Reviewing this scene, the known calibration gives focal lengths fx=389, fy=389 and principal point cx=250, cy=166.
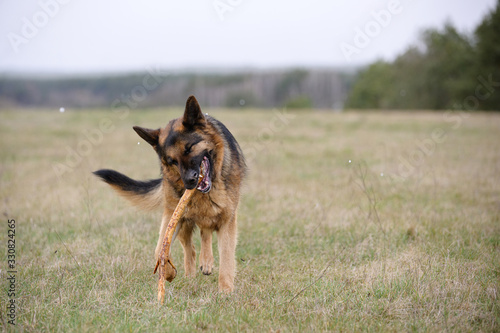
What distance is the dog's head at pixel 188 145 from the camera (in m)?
3.79

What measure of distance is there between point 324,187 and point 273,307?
204 inches

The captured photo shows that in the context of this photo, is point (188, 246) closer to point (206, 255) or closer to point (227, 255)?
point (206, 255)

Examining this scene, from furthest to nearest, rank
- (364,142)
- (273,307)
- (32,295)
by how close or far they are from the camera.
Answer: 1. (364,142)
2. (32,295)
3. (273,307)

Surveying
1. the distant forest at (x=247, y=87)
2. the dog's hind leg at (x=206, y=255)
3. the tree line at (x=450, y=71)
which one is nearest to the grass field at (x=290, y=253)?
the dog's hind leg at (x=206, y=255)

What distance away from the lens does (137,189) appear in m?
4.82

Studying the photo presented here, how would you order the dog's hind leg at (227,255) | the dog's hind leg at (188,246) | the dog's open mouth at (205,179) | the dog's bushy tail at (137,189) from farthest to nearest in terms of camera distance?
the dog's bushy tail at (137,189) → the dog's hind leg at (188,246) → the dog's hind leg at (227,255) → the dog's open mouth at (205,179)

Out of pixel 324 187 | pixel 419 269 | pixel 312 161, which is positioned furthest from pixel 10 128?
pixel 419 269

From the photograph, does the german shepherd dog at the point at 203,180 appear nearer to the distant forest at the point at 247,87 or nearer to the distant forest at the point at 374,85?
the distant forest at the point at 374,85

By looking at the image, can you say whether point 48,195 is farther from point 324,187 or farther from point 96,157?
point 324,187

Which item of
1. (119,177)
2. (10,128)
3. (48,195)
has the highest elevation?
(10,128)

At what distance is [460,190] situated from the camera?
805cm

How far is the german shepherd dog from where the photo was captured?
12.6 ft

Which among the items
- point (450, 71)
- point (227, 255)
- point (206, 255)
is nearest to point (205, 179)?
point (227, 255)

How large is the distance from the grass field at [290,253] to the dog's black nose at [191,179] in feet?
3.61
